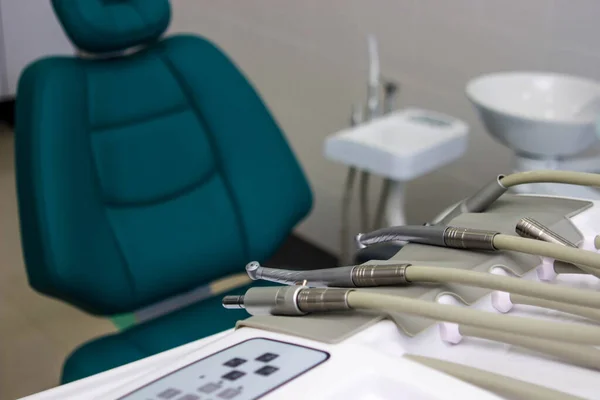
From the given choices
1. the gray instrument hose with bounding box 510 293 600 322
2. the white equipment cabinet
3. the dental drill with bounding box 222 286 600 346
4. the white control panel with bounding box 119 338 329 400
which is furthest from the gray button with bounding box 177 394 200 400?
the white equipment cabinet

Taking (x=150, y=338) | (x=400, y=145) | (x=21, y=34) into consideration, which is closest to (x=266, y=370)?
(x=150, y=338)

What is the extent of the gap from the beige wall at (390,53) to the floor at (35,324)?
15cm

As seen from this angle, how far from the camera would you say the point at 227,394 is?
410 mm

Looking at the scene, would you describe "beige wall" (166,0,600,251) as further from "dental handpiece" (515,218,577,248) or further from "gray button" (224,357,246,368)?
"gray button" (224,357,246,368)

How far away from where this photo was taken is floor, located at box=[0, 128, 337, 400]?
1.94 metres

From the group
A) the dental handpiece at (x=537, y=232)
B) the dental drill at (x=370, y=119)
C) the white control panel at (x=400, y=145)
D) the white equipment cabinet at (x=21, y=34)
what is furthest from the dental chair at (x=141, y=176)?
the white equipment cabinet at (x=21, y=34)

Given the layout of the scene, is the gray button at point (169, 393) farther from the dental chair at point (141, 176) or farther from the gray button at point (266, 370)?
the dental chair at point (141, 176)

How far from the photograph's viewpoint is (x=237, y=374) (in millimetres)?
433

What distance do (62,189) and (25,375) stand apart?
97cm

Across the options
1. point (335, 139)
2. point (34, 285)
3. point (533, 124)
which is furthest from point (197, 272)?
point (533, 124)

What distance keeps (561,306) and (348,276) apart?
159mm

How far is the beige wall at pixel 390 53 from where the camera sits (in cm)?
166

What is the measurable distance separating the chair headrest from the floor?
34.8 inches

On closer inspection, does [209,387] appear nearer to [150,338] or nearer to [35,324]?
[150,338]
